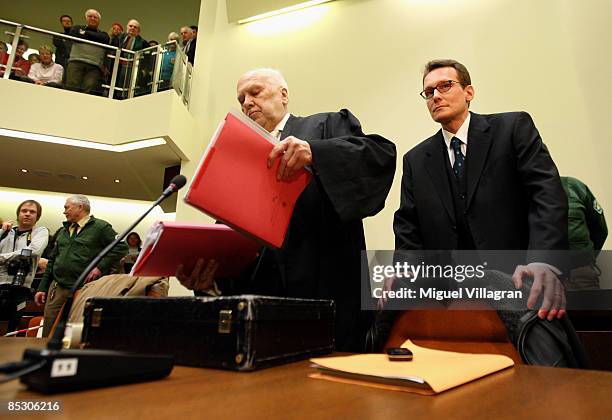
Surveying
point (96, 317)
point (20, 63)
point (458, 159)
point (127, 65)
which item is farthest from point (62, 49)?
point (96, 317)

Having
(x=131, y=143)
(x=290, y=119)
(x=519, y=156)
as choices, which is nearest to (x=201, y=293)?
(x=290, y=119)

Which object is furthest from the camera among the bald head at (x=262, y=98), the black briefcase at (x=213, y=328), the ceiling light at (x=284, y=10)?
the ceiling light at (x=284, y=10)

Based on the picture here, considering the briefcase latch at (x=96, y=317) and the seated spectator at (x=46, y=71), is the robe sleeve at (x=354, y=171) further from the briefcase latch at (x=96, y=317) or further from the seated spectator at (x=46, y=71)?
the seated spectator at (x=46, y=71)

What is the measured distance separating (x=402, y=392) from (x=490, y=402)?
10cm

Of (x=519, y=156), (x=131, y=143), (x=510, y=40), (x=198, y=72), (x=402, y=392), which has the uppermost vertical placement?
(x=198, y=72)

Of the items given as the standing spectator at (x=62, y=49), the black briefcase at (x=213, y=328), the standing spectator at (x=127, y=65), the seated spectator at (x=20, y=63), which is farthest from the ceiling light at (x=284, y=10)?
the black briefcase at (x=213, y=328)

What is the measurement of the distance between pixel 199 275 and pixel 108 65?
5819mm

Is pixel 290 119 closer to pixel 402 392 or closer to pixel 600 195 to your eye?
pixel 402 392

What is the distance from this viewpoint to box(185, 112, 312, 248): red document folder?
32.4 inches

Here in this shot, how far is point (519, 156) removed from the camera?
5.07 feet

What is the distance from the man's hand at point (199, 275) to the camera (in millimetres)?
1116

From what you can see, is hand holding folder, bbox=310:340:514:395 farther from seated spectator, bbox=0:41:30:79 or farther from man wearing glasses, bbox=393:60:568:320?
seated spectator, bbox=0:41:30:79

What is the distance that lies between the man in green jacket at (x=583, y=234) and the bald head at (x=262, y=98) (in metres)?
1.27

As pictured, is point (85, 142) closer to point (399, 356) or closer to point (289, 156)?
point (289, 156)
